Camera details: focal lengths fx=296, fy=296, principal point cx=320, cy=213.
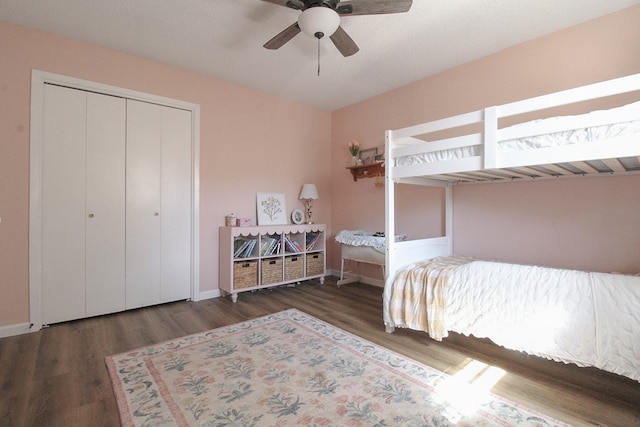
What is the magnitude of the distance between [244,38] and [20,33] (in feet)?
6.02

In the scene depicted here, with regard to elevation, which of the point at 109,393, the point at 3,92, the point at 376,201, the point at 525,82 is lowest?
the point at 109,393

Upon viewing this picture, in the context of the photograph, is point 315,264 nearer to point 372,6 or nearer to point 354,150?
point 354,150

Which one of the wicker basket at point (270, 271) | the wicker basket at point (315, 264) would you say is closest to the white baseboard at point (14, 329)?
the wicker basket at point (270, 271)

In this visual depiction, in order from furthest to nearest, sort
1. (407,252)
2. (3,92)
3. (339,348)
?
(407,252), (3,92), (339,348)

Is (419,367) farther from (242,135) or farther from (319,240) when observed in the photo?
(242,135)

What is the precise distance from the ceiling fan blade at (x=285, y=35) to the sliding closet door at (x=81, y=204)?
1755 millimetres

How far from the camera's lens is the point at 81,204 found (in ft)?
8.89

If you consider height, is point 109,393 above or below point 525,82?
below

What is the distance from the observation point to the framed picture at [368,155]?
157 inches

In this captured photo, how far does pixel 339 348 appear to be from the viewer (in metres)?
2.14

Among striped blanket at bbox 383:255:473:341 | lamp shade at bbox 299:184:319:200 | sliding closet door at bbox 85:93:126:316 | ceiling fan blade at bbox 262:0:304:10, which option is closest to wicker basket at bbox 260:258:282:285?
lamp shade at bbox 299:184:319:200

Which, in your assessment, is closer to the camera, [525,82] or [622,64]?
[622,64]

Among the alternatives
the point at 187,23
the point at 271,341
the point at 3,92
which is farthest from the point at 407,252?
the point at 3,92

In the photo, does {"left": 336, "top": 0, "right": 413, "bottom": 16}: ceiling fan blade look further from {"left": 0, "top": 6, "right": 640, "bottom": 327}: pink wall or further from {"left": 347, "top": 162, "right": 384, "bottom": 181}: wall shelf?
{"left": 347, "top": 162, "right": 384, "bottom": 181}: wall shelf
